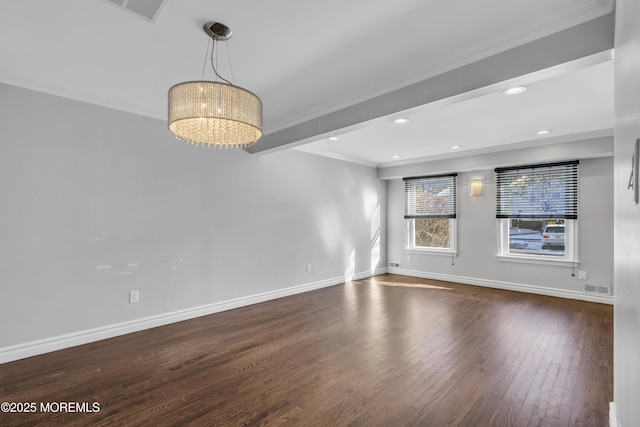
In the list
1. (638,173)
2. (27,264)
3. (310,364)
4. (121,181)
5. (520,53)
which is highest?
(520,53)

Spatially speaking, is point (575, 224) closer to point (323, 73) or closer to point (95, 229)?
point (323, 73)

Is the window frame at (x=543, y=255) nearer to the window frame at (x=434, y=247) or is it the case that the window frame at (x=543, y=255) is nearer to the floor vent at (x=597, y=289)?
the floor vent at (x=597, y=289)

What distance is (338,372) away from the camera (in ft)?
8.64

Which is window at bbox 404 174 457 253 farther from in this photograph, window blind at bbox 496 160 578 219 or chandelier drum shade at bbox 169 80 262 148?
chandelier drum shade at bbox 169 80 262 148

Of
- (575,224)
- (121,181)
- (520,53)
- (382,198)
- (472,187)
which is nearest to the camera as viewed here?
(520,53)

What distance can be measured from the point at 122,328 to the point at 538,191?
6409mm

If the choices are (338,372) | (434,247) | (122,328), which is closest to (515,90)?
(338,372)


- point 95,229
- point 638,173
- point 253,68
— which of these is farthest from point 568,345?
point 95,229

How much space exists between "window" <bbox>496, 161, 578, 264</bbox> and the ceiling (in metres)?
1.58

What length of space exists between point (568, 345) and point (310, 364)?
8.60 ft

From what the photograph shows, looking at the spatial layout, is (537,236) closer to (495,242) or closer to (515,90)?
(495,242)

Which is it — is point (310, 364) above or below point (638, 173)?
below

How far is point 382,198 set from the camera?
726 centimetres

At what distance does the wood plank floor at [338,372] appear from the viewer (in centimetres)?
207
